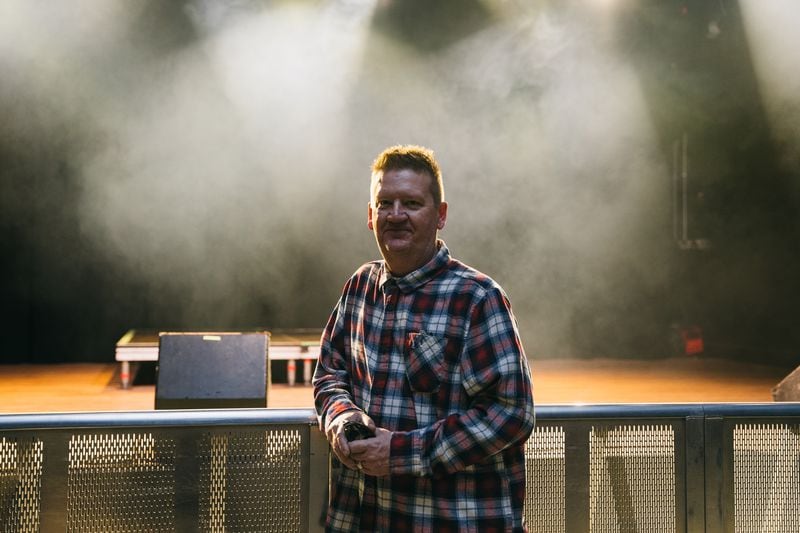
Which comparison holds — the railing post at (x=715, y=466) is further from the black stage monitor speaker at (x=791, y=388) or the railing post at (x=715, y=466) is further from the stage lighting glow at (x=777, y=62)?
the stage lighting glow at (x=777, y=62)

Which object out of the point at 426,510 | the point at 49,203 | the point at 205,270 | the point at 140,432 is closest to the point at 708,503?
the point at 426,510

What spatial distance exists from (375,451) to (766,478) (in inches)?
44.7

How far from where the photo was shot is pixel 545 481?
1660 mm

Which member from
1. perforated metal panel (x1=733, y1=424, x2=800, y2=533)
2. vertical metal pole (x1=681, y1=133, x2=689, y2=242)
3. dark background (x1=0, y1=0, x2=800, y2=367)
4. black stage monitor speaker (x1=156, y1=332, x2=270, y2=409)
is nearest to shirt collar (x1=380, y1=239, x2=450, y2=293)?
perforated metal panel (x1=733, y1=424, x2=800, y2=533)

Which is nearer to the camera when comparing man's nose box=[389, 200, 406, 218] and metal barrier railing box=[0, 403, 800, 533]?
man's nose box=[389, 200, 406, 218]

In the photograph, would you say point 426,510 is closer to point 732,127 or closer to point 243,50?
point 243,50

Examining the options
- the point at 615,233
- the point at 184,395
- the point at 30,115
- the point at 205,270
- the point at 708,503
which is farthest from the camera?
the point at 615,233

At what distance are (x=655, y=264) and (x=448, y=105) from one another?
10.5 feet

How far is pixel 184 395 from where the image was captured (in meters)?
2.86

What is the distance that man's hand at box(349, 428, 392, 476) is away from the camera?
3.84 ft

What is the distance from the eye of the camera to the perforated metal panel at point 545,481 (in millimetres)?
1657

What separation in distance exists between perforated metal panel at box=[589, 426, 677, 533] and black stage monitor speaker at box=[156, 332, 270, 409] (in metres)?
1.56

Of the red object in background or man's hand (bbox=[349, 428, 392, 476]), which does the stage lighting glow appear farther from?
man's hand (bbox=[349, 428, 392, 476])

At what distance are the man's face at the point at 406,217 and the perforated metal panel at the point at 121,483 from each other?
0.70 meters
